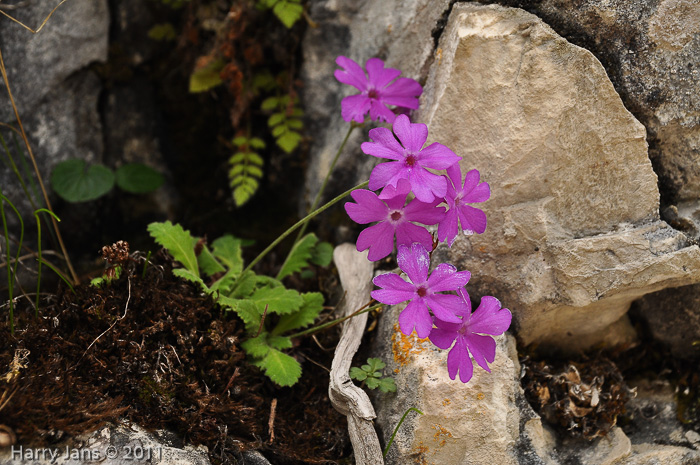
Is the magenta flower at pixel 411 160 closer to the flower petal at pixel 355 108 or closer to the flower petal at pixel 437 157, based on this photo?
the flower petal at pixel 437 157

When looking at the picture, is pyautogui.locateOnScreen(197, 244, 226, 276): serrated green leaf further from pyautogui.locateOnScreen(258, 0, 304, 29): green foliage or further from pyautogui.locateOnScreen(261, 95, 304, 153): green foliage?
pyautogui.locateOnScreen(258, 0, 304, 29): green foliage

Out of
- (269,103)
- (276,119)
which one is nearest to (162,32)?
(269,103)

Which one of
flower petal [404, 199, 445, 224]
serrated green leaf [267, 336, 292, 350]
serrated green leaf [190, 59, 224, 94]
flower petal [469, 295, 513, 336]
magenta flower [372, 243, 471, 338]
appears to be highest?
serrated green leaf [190, 59, 224, 94]

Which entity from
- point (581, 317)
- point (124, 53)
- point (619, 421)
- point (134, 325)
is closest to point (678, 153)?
point (581, 317)

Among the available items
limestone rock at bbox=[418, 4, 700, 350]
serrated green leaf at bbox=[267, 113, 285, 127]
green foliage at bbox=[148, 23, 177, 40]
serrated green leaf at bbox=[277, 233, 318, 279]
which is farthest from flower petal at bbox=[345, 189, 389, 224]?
green foliage at bbox=[148, 23, 177, 40]

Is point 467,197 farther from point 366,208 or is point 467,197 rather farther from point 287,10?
point 287,10

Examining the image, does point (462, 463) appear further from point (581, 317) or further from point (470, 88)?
point (470, 88)
